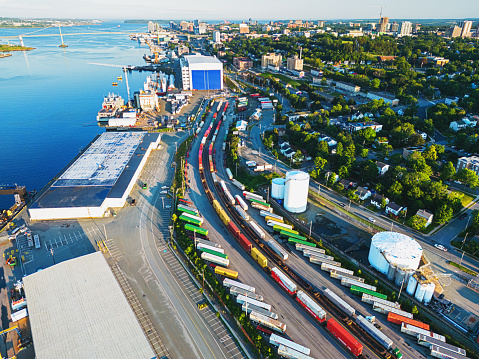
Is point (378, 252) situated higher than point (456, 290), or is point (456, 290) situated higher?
point (378, 252)

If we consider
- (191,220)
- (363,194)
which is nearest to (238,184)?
(191,220)

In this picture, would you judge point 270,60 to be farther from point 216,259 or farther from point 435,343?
point 435,343

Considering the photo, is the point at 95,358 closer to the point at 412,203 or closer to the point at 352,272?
the point at 352,272

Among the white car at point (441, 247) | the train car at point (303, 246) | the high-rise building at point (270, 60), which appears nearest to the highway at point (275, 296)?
the train car at point (303, 246)

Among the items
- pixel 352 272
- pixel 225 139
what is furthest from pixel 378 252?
pixel 225 139

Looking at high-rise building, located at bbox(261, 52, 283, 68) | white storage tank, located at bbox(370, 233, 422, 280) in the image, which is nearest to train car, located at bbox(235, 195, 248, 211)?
white storage tank, located at bbox(370, 233, 422, 280)

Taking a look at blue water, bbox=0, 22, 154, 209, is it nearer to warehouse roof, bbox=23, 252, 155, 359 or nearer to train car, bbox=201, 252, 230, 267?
warehouse roof, bbox=23, 252, 155, 359

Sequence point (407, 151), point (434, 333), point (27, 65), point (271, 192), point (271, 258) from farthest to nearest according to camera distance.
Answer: point (27, 65)
point (407, 151)
point (271, 192)
point (271, 258)
point (434, 333)
